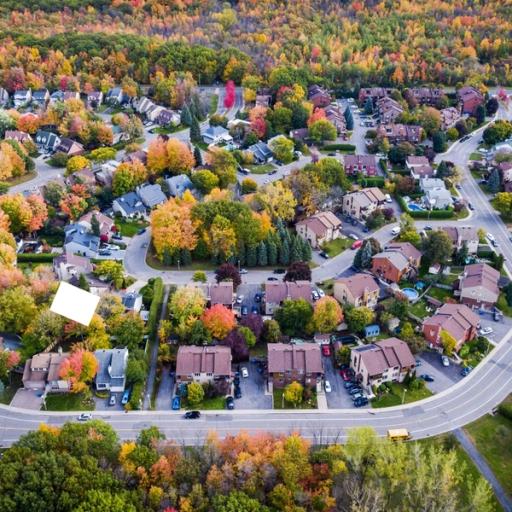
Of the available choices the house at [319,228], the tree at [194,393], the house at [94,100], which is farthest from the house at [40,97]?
the tree at [194,393]

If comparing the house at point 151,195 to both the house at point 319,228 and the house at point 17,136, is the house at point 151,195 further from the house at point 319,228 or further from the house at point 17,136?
the house at point 17,136

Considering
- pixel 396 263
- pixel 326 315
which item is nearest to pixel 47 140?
pixel 396 263

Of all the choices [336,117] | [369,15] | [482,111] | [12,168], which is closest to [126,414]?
[12,168]

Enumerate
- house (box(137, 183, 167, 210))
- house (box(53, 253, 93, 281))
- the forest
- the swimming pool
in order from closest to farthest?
the forest
the swimming pool
house (box(53, 253, 93, 281))
house (box(137, 183, 167, 210))

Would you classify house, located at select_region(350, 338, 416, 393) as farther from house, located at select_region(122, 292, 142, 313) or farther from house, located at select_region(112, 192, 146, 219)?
house, located at select_region(112, 192, 146, 219)

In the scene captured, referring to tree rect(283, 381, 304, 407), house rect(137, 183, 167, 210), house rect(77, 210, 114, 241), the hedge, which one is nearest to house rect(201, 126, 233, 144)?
house rect(137, 183, 167, 210)

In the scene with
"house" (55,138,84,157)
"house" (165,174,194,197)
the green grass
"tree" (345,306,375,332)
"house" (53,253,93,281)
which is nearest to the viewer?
the green grass

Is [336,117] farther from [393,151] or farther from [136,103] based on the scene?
[136,103]
